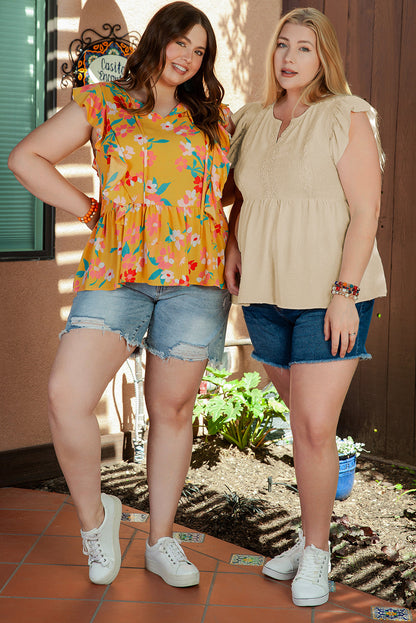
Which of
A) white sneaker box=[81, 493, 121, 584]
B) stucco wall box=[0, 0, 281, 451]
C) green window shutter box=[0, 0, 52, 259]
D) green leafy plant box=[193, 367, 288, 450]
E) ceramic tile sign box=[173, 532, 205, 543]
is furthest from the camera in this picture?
green leafy plant box=[193, 367, 288, 450]

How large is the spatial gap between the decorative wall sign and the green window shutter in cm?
15

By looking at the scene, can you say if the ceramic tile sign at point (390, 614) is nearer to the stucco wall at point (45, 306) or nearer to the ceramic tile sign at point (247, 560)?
the ceramic tile sign at point (247, 560)

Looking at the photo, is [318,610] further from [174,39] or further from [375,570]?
[174,39]

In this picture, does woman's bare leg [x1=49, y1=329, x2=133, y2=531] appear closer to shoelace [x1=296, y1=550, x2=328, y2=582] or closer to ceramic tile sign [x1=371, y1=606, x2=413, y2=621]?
shoelace [x1=296, y1=550, x2=328, y2=582]

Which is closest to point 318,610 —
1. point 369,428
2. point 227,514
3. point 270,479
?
point 227,514

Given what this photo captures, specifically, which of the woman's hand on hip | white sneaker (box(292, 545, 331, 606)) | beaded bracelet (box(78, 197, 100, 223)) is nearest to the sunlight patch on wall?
beaded bracelet (box(78, 197, 100, 223))

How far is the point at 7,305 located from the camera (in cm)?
350

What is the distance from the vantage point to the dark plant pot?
3.46 metres

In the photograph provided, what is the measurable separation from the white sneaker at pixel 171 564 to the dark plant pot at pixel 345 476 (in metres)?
1.10

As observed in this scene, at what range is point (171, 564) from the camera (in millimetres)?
2559

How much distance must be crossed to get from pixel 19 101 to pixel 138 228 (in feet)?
4.82

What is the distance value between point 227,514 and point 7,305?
141 centimetres

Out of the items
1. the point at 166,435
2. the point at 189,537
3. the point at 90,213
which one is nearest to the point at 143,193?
the point at 90,213

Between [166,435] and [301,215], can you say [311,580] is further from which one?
[301,215]
